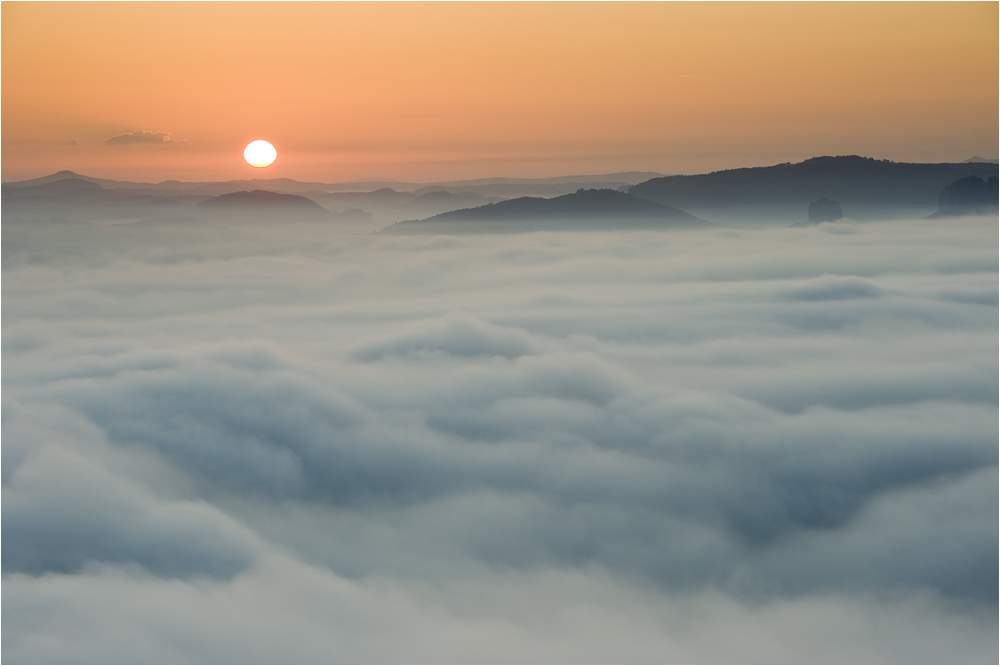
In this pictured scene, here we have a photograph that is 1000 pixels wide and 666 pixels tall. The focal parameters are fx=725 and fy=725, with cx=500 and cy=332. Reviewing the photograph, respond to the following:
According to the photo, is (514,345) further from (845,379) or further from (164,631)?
(164,631)

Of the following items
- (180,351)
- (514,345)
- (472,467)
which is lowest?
(472,467)

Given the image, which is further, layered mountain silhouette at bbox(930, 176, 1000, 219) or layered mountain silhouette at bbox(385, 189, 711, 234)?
layered mountain silhouette at bbox(385, 189, 711, 234)

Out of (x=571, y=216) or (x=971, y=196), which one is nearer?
(x=971, y=196)

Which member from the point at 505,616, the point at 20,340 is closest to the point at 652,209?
the point at 20,340

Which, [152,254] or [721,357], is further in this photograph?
[152,254]

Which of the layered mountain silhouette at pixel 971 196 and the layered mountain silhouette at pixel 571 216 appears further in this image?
the layered mountain silhouette at pixel 571 216

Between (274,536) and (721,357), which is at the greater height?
(721,357)

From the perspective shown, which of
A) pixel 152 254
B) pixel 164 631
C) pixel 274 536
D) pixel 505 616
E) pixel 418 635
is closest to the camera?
pixel 164 631

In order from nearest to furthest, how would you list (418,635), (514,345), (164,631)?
(164,631), (418,635), (514,345)
